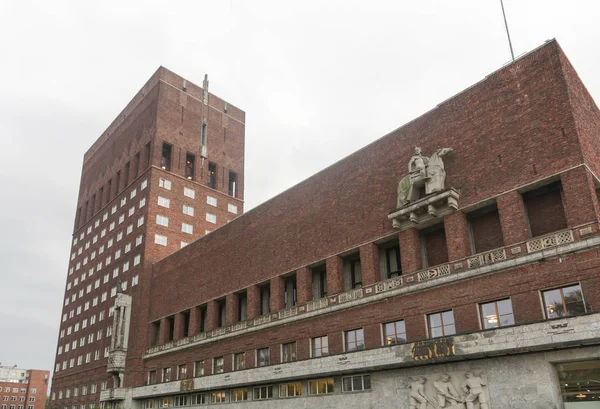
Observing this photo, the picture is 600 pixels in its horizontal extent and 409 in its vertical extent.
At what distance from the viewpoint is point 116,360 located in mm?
58125

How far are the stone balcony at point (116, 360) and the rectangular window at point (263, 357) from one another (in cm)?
2336

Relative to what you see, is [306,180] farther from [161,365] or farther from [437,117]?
[161,365]

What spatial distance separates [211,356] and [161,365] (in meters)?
9.40

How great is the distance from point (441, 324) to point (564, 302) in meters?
6.87

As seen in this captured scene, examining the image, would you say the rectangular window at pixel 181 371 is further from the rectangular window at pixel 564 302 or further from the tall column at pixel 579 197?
the tall column at pixel 579 197

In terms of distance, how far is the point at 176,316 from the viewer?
178 ft

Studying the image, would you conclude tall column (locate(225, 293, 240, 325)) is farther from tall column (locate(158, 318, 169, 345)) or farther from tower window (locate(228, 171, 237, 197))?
tower window (locate(228, 171, 237, 197))

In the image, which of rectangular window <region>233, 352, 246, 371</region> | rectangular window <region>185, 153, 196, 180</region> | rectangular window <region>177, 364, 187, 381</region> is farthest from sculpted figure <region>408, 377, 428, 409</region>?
rectangular window <region>185, 153, 196, 180</region>

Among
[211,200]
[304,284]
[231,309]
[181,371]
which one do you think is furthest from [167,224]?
[304,284]

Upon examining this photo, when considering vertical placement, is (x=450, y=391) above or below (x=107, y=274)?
below

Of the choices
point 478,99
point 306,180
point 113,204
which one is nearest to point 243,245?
point 306,180

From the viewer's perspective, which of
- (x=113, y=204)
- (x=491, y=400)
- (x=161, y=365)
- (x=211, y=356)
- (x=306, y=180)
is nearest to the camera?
(x=491, y=400)

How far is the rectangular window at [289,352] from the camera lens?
127 feet

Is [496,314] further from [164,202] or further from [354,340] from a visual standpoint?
[164,202]
